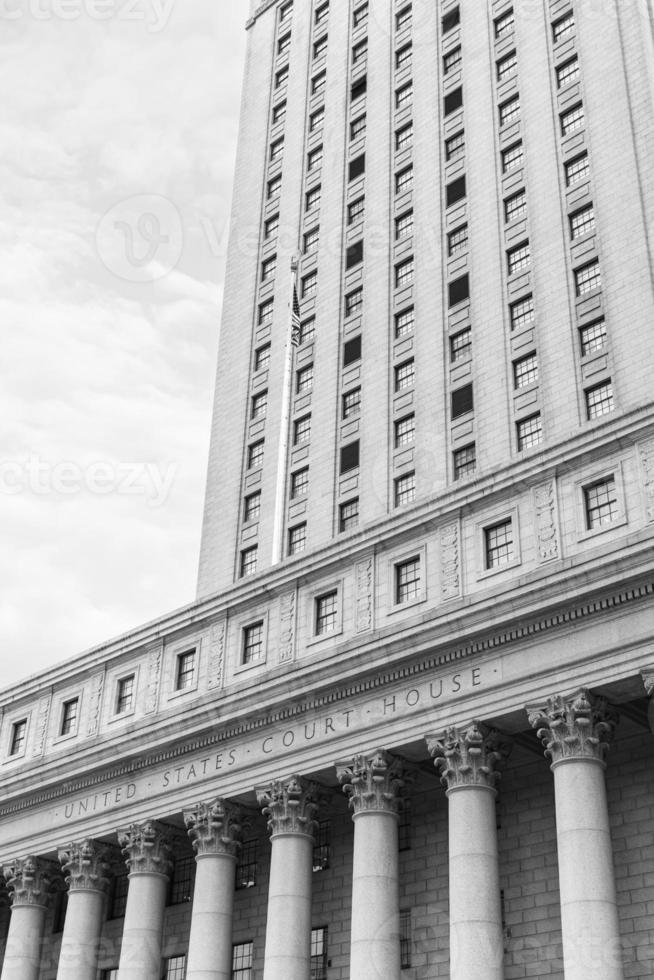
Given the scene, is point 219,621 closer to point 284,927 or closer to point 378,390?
point 284,927

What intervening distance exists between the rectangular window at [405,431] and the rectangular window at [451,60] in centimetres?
2416

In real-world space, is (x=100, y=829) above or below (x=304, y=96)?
below

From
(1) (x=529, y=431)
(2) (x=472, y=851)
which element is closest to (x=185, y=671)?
(2) (x=472, y=851)

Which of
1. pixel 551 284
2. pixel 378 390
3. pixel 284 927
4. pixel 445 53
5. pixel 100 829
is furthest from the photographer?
pixel 445 53

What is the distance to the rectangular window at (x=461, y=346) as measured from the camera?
6531cm

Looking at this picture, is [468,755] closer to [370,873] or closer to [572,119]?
[370,873]

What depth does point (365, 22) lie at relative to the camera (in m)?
85.8

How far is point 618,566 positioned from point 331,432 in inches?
1363

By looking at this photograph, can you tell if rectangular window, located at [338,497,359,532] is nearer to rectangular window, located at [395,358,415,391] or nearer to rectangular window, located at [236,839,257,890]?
rectangular window, located at [395,358,415,391]

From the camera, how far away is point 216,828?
4578 centimetres

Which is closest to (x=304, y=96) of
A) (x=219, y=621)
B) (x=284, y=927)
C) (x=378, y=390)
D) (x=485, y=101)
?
(x=485, y=101)

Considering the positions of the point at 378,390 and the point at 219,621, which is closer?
the point at 219,621

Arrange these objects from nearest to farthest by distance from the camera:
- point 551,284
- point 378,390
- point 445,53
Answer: point 551,284, point 378,390, point 445,53

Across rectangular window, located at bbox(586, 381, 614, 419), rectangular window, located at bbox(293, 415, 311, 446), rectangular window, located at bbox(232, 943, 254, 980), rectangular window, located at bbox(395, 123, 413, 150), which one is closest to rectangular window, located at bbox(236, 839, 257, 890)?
rectangular window, located at bbox(232, 943, 254, 980)
